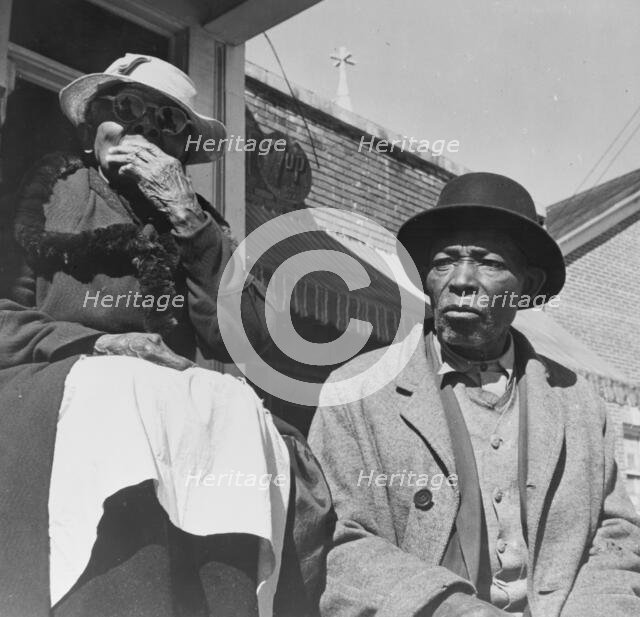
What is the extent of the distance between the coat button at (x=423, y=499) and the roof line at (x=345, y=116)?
17.1ft

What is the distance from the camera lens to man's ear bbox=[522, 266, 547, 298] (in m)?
3.22

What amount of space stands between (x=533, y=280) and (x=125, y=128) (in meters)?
1.42

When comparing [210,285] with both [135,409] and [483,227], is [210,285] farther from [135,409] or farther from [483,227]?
[483,227]

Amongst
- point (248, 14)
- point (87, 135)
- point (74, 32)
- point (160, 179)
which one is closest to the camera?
point (160, 179)

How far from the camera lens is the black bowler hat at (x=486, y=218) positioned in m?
3.02

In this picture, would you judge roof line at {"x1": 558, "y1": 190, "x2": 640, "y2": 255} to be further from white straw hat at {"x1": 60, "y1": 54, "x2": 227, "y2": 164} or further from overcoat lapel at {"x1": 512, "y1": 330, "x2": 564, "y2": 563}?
white straw hat at {"x1": 60, "y1": 54, "x2": 227, "y2": 164}

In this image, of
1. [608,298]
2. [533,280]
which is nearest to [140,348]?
[533,280]

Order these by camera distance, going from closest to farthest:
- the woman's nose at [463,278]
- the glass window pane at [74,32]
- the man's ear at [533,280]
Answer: the woman's nose at [463,278] → the man's ear at [533,280] → the glass window pane at [74,32]

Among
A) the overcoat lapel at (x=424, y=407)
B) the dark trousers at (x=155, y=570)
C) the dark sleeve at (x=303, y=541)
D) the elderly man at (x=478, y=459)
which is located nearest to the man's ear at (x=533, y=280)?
the elderly man at (x=478, y=459)

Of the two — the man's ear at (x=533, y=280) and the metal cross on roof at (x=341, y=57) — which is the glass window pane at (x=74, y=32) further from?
the man's ear at (x=533, y=280)

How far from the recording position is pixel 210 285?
114 inches

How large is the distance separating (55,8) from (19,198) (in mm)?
2718

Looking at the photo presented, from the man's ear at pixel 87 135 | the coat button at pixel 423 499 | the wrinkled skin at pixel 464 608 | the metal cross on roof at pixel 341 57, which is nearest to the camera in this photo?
the wrinkled skin at pixel 464 608

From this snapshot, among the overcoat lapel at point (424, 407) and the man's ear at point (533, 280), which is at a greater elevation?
the man's ear at point (533, 280)
